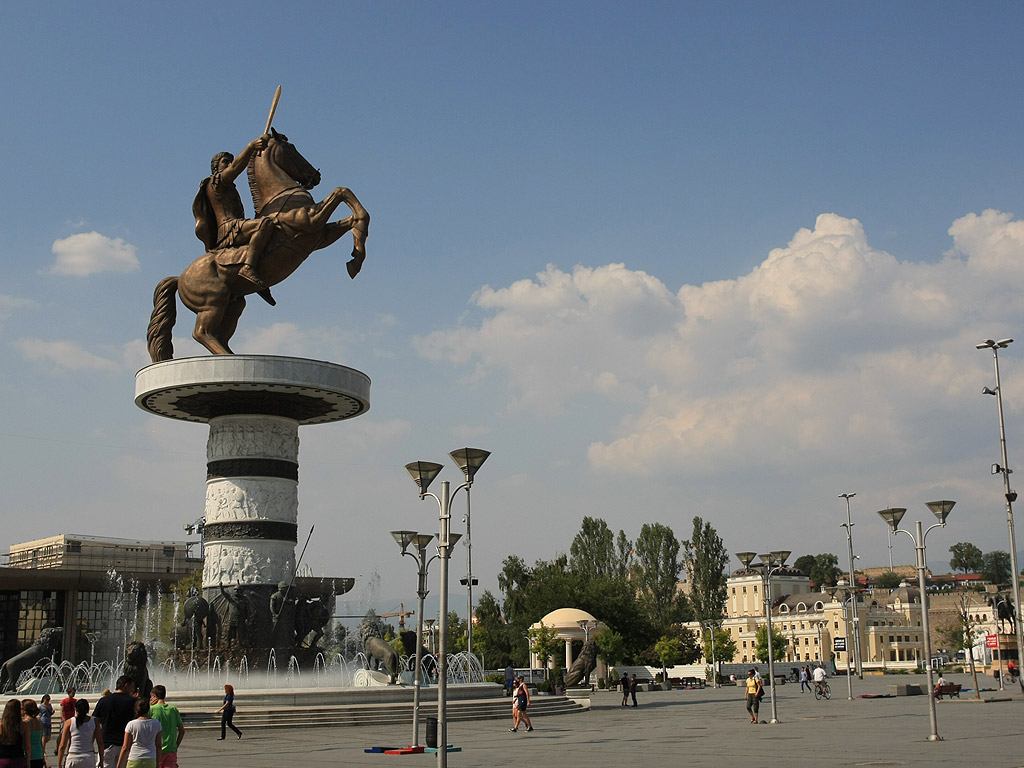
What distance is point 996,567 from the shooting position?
169m

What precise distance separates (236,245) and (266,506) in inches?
292

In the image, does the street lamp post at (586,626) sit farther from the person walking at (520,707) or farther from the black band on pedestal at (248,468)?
the person walking at (520,707)

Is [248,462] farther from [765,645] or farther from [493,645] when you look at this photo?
[765,645]

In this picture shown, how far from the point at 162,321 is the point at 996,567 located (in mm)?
167596

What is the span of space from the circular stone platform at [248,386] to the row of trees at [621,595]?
28388 millimetres

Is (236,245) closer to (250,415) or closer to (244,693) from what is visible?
(250,415)

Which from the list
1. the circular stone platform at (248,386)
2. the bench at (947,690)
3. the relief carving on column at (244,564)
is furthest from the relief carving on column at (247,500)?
the bench at (947,690)

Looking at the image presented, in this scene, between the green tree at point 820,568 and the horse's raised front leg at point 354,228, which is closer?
the horse's raised front leg at point 354,228

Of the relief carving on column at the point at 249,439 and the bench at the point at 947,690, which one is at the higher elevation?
the relief carving on column at the point at 249,439

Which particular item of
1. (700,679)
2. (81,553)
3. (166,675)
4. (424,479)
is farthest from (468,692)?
(81,553)

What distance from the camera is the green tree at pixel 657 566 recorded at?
68.1 m

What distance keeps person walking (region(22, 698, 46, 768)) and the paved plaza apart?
4561mm

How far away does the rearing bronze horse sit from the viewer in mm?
29031

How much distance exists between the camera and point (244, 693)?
79.0ft
